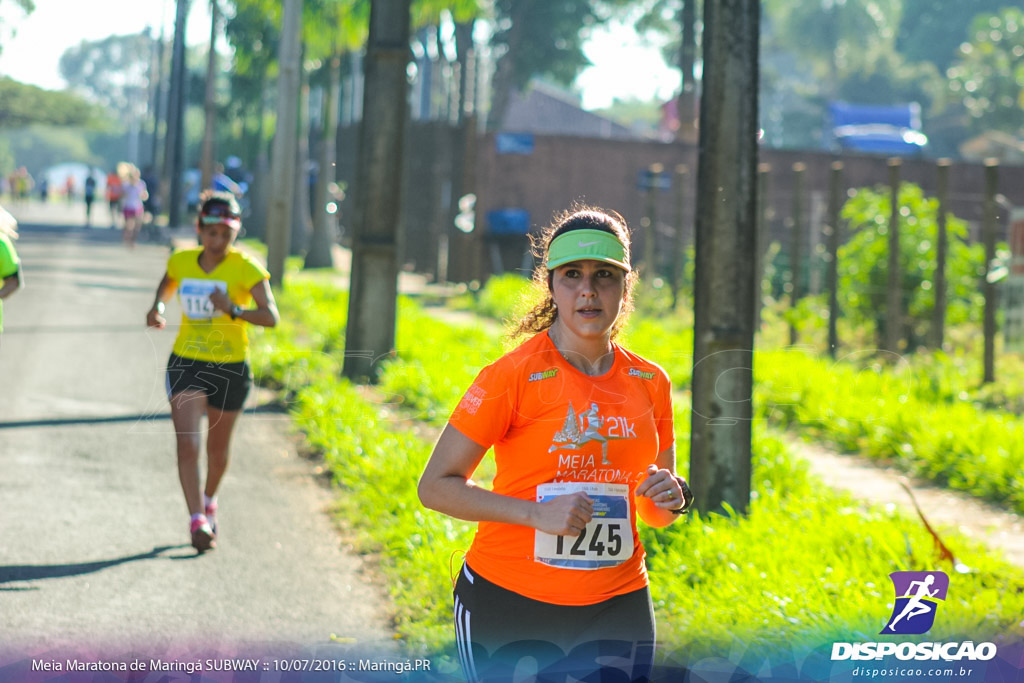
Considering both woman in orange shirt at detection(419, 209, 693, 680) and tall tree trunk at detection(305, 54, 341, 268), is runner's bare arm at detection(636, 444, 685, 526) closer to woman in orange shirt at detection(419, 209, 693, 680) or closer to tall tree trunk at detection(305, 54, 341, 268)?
woman in orange shirt at detection(419, 209, 693, 680)

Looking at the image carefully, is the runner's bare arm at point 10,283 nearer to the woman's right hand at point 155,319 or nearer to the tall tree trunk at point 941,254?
the woman's right hand at point 155,319

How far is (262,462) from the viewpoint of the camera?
9000 millimetres

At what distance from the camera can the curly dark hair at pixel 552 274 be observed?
3.27 m

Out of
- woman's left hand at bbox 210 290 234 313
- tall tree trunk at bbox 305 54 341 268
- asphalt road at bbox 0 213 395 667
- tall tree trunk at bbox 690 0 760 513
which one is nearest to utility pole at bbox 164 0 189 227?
tall tree trunk at bbox 305 54 341 268

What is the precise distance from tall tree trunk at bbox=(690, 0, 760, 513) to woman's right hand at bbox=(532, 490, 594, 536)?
3219mm

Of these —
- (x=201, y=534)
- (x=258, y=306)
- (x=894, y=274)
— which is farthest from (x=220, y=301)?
(x=894, y=274)

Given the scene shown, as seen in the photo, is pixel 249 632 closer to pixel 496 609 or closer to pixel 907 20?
pixel 496 609

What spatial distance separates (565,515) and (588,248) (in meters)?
0.65

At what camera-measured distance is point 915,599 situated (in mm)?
4973

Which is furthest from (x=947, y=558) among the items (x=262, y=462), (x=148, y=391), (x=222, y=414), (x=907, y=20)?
(x=907, y=20)

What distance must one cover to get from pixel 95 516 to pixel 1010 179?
2693 cm

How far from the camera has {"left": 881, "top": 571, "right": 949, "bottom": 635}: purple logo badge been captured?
15.6 ft

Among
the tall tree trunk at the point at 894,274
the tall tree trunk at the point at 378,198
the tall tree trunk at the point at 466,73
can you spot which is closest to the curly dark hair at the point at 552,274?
the tall tree trunk at the point at 378,198

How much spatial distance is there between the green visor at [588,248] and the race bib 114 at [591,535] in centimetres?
54
